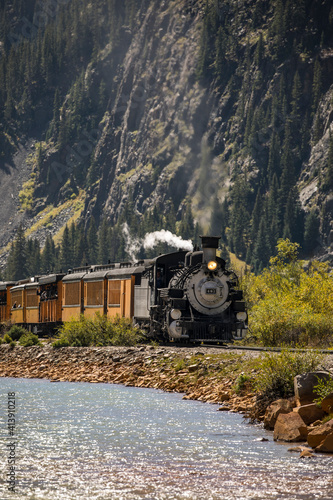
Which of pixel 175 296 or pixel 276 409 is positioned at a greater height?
pixel 175 296

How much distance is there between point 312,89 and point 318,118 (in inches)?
543

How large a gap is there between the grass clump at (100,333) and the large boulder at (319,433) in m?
→ 21.0

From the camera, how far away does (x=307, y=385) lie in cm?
1688

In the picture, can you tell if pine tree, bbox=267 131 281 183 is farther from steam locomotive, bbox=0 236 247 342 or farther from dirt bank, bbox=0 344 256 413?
dirt bank, bbox=0 344 256 413

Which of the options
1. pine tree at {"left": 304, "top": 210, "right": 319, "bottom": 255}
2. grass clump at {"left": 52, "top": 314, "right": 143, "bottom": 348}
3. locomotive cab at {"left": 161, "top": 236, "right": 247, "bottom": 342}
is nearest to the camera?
locomotive cab at {"left": 161, "top": 236, "right": 247, "bottom": 342}

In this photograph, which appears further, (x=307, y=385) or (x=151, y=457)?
(x=307, y=385)

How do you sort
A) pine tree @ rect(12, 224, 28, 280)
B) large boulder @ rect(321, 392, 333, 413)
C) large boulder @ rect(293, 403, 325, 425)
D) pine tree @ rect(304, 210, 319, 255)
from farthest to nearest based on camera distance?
pine tree @ rect(12, 224, 28, 280)
pine tree @ rect(304, 210, 319, 255)
large boulder @ rect(293, 403, 325, 425)
large boulder @ rect(321, 392, 333, 413)

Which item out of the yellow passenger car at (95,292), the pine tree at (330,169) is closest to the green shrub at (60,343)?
the yellow passenger car at (95,292)

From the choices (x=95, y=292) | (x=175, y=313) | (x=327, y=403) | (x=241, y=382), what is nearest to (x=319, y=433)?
(x=327, y=403)

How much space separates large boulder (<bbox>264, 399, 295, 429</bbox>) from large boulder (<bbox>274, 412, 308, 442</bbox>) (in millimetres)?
755

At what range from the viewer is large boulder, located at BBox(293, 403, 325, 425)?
1581cm

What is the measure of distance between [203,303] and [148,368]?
3894 mm

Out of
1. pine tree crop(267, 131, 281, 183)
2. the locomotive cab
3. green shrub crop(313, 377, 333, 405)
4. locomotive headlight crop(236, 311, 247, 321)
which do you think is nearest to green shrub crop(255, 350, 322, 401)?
green shrub crop(313, 377, 333, 405)

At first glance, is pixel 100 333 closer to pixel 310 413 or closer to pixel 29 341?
pixel 29 341
